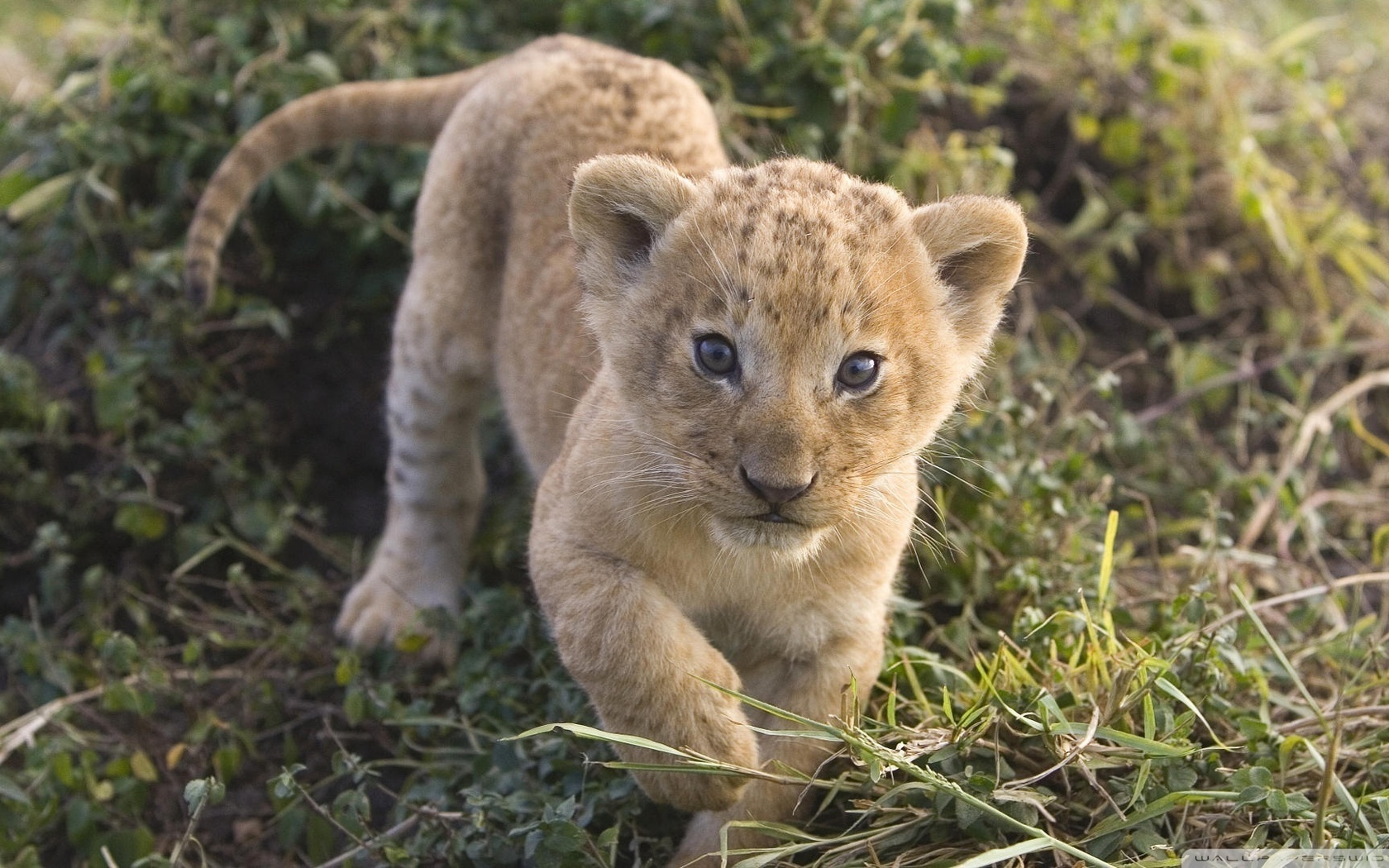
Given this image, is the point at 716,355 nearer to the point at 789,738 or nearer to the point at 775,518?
the point at 775,518

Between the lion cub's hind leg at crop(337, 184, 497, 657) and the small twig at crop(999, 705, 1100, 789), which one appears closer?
the small twig at crop(999, 705, 1100, 789)

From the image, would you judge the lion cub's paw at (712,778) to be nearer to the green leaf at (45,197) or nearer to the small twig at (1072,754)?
the small twig at (1072,754)

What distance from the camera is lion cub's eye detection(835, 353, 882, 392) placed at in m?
3.10

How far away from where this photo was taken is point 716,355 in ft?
10.2

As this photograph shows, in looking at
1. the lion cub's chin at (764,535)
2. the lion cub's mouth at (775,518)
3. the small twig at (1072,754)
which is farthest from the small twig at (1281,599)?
the lion cub's mouth at (775,518)

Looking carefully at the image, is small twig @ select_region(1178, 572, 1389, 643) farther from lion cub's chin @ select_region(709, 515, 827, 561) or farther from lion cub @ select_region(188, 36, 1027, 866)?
lion cub's chin @ select_region(709, 515, 827, 561)

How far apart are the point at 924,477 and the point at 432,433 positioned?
1739 mm

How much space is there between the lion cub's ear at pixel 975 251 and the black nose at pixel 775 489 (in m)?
0.75

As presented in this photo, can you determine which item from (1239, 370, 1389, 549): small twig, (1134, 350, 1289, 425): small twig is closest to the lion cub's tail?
(1134, 350, 1289, 425): small twig

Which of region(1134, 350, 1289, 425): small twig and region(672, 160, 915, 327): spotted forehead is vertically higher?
region(672, 160, 915, 327): spotted forehead

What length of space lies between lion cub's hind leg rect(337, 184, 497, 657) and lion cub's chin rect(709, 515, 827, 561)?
1716mm

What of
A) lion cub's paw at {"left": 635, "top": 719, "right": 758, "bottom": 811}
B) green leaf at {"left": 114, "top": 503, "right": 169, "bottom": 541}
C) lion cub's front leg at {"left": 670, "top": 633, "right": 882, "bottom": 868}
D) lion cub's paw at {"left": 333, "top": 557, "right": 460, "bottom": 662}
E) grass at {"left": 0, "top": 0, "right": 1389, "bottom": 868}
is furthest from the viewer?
green leaf at {"left": 114, "top": 503, "right": 169, "bottom": 541}

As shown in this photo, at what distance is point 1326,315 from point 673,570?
4.26 meters

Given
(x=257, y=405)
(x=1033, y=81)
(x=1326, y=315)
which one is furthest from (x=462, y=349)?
(x=1326, y=315)
